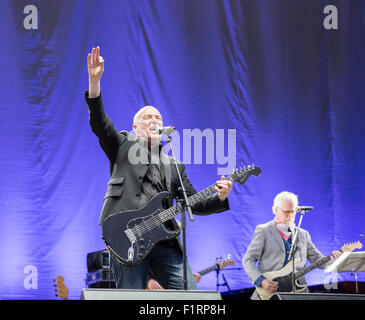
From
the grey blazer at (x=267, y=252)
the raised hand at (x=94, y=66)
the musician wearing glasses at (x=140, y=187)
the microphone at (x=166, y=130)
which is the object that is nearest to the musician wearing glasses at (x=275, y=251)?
the grey blazer at (x=267, y=252)

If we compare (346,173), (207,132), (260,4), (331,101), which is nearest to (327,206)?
(346,173)

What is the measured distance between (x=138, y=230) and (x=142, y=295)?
1.38 meters

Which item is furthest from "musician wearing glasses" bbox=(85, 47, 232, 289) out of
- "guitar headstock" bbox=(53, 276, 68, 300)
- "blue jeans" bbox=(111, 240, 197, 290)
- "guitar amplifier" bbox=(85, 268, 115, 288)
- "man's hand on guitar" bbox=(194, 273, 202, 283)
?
"man's hand on guitar" bbox=(194, 273, 202, 283)

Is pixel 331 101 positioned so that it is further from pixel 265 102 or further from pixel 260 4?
pixel 260 4

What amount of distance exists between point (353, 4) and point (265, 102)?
1872 millimetres

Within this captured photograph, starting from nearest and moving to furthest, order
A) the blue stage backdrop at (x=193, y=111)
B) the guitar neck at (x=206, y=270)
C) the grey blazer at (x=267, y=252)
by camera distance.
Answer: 1. the grey blazer at (x=267, y=252)
2. the blue stage backdrop at (x=193, y=111)
3. the guitar neck at (x=206, y=270)

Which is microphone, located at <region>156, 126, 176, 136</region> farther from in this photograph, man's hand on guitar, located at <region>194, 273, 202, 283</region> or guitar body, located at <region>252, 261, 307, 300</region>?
man's hand on guitar, located at <region>194, 273, 202, 283</region>

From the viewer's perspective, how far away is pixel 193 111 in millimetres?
6281

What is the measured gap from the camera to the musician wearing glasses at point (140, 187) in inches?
131

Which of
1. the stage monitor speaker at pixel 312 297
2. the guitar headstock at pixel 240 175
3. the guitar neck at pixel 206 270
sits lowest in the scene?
the guitar neck at pixel 206 270

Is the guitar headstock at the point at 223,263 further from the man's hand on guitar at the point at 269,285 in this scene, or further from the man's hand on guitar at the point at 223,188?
the man's hand on guitar at the point at 223,188

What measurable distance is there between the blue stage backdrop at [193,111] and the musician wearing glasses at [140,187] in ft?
7.41

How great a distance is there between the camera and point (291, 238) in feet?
17.6

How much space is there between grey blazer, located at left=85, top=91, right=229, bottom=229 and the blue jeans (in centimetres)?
18
